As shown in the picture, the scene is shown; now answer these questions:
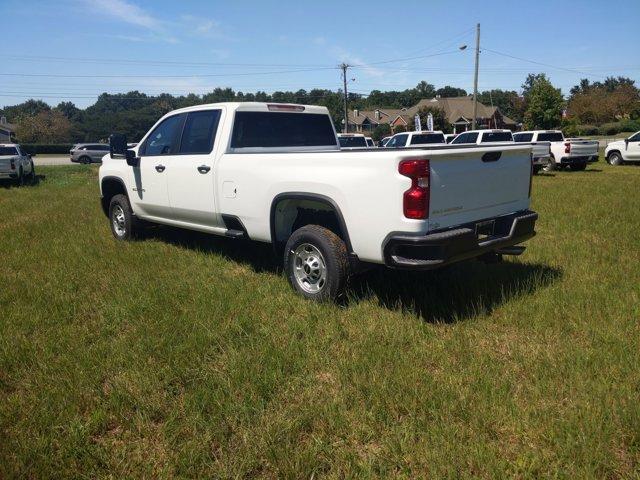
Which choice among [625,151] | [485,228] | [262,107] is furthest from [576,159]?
[485,228]

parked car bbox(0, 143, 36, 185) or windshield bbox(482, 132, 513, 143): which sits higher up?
windshield bbox(482, 132, 513, 143)

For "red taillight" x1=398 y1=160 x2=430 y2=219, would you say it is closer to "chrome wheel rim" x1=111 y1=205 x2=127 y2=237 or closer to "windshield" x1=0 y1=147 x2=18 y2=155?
"chrome wheel rim" x1=111 y1=205 x2=127 y2=237

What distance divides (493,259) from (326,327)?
1.98 meters

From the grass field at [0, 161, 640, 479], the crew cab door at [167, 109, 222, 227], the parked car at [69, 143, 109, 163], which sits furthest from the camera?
the parked car at [69, 143, 109, 163]

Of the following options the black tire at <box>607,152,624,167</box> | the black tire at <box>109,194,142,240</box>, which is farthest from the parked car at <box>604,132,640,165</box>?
the black tire at <box>109,194,142,240</box>

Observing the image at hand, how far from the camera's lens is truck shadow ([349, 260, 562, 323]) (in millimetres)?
4625

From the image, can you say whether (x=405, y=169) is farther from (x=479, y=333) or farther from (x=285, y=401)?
(x=285, y=401)

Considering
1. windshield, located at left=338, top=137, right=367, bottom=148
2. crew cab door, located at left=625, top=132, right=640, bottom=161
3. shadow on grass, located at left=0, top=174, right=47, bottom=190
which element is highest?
windshield, located at left=338, top=137, right=367, bottom=148

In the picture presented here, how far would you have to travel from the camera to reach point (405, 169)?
12.6 feet

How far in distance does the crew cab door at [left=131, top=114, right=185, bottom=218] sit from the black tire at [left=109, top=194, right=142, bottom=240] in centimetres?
28

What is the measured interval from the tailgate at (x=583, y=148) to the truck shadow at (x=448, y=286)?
16552 millimetres

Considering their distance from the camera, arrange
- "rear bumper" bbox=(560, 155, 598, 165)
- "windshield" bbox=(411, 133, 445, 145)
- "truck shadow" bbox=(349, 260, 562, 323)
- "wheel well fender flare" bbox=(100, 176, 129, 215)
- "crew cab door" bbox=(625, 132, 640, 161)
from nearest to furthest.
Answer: "truck shadow" bbox=(349, 260, 562, 323)
"wheel well fender flare" bbox=(100, 176, 129, 215)
"rear bumper" bbox=(560, 155, 598, 165)
"windshield" bbox=(411, 133, 445, 145)
"crew cab door" bbox=(625, 132, 640, 161)

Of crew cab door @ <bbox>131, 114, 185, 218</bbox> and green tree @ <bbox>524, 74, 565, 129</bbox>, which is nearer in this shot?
crew cab door @ <bbox>131, 114, 185, 218</bbox>

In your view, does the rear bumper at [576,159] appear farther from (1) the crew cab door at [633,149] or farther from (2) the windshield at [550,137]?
(1) the crew cab door at [633,149]
